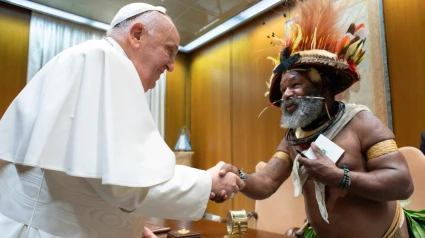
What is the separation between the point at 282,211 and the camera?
2377 mm

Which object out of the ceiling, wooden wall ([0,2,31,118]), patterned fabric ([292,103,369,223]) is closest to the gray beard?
patterned fabric ([292,103,369,223])

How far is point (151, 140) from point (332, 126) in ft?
3.42

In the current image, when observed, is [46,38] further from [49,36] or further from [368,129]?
[368,129]

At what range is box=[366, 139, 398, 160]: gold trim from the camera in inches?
52.1

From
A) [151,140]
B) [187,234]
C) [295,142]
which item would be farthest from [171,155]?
[295,142]

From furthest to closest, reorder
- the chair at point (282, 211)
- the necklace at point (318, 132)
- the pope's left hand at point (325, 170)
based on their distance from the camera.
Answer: the chair at point (282, 211), the necklace at point (318, 132), the pope's left hand at point (325, 170)

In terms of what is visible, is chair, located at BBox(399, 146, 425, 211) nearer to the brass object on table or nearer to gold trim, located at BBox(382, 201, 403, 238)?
gold trim, located at BBox(382, 201, 403, 238)

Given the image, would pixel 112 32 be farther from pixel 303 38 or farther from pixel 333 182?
pixel 333 182

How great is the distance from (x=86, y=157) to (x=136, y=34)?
2.22 feet

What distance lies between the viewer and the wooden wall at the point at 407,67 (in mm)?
2844

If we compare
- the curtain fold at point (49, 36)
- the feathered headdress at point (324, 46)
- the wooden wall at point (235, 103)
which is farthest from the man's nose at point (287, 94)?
the curtain fold at point (49, 36)

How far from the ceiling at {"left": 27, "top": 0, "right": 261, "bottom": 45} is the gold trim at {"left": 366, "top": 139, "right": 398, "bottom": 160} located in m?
3.57

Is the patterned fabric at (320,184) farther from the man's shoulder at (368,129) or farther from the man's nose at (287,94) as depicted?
the man's nose at (287,94)

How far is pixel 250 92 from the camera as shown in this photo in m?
4.81
